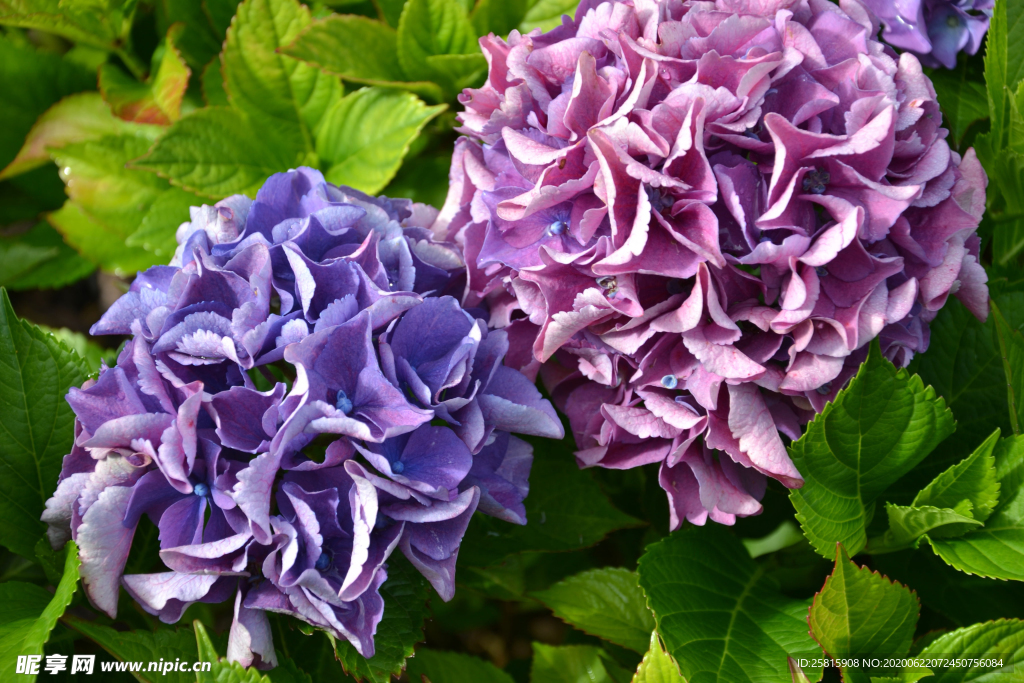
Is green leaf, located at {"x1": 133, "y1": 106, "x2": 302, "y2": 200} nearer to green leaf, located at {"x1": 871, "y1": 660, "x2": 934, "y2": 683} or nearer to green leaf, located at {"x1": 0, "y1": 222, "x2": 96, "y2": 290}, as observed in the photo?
green leaf, located at {"x1": 0, "y1": 222, "x2": 96, "y2": 290}

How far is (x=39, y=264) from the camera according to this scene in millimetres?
1292

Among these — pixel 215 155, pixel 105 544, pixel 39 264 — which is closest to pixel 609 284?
pixel 105 544

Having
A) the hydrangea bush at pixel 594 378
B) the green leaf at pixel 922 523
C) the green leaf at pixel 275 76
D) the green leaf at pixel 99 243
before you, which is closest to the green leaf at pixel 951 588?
the hydrangea bush at pixel 594 378

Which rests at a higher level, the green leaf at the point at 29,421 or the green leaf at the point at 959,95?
the green leaf at the point at 959,95

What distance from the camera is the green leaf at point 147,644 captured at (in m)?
0.80

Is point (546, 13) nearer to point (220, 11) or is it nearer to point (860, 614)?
point (220, 11)

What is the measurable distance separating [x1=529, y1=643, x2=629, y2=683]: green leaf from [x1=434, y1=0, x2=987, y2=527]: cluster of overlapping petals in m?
0.29

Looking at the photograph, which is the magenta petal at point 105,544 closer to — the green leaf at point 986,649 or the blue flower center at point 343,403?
the blue flower center at point 343,403

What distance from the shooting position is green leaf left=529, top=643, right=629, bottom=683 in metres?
1.00

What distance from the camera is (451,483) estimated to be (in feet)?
2.41

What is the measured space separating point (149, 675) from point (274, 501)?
231 mm

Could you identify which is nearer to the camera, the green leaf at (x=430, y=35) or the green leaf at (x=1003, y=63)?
the green leaf at (x=1003, y=63)

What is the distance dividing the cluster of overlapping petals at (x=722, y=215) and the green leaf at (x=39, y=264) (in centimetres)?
79

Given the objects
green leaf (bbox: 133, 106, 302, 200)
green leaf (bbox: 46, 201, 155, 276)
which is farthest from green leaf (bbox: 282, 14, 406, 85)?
green leaf (bbox: 46, 201, 155, 276)
